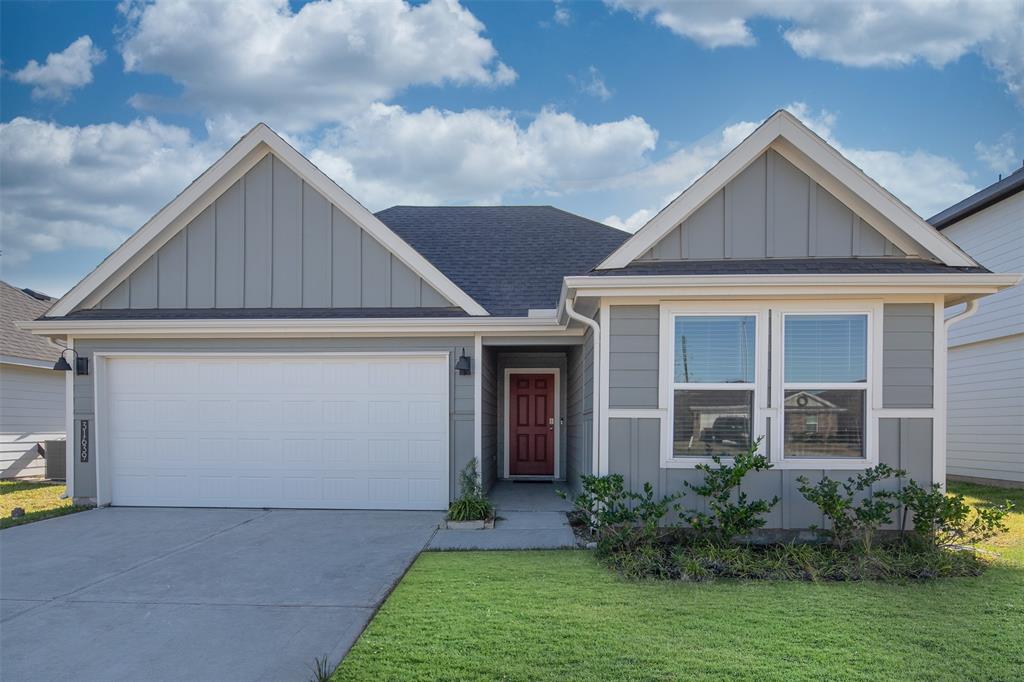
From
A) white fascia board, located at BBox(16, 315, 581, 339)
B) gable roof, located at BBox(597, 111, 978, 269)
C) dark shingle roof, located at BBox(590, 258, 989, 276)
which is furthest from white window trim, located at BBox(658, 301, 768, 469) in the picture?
white fascia board, located at BBox(16, 315, 581, 339)

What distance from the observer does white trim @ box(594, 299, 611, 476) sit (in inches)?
263

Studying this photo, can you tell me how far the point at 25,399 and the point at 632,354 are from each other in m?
13.1

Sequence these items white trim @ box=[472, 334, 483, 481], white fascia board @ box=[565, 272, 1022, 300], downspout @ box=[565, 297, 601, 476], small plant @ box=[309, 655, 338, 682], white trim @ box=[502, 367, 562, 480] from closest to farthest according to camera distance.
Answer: small plant @ box=[309, 655, 338, 682], white fascia board @ box=[565, 272, 1022, 300], downspout @ box=[565, 297, 601, 476], white trim @ box=[472, 334, 483, 481], white trim @ box=[502, 367, 562, 480]

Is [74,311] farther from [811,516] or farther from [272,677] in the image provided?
[811,516]

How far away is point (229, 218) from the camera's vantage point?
8867mm

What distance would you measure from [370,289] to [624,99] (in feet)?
23.7

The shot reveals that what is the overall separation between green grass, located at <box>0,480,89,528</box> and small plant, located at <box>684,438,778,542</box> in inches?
325

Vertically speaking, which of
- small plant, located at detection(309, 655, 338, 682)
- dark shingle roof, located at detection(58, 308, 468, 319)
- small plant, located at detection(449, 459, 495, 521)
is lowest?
small plant, located at detection(449, 459, 495, 521)

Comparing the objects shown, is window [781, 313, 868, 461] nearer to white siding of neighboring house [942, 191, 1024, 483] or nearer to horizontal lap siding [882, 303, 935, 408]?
horizontal lap siding [882, 303, 935, 408]

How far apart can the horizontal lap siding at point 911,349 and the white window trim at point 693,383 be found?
1.29m

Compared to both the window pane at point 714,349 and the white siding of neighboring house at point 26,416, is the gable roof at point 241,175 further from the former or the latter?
the white siding of neighboring house at point 26,416

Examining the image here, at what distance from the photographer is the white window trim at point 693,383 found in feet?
21.6

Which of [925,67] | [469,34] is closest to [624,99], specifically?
[469,34]

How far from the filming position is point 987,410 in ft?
40.3
